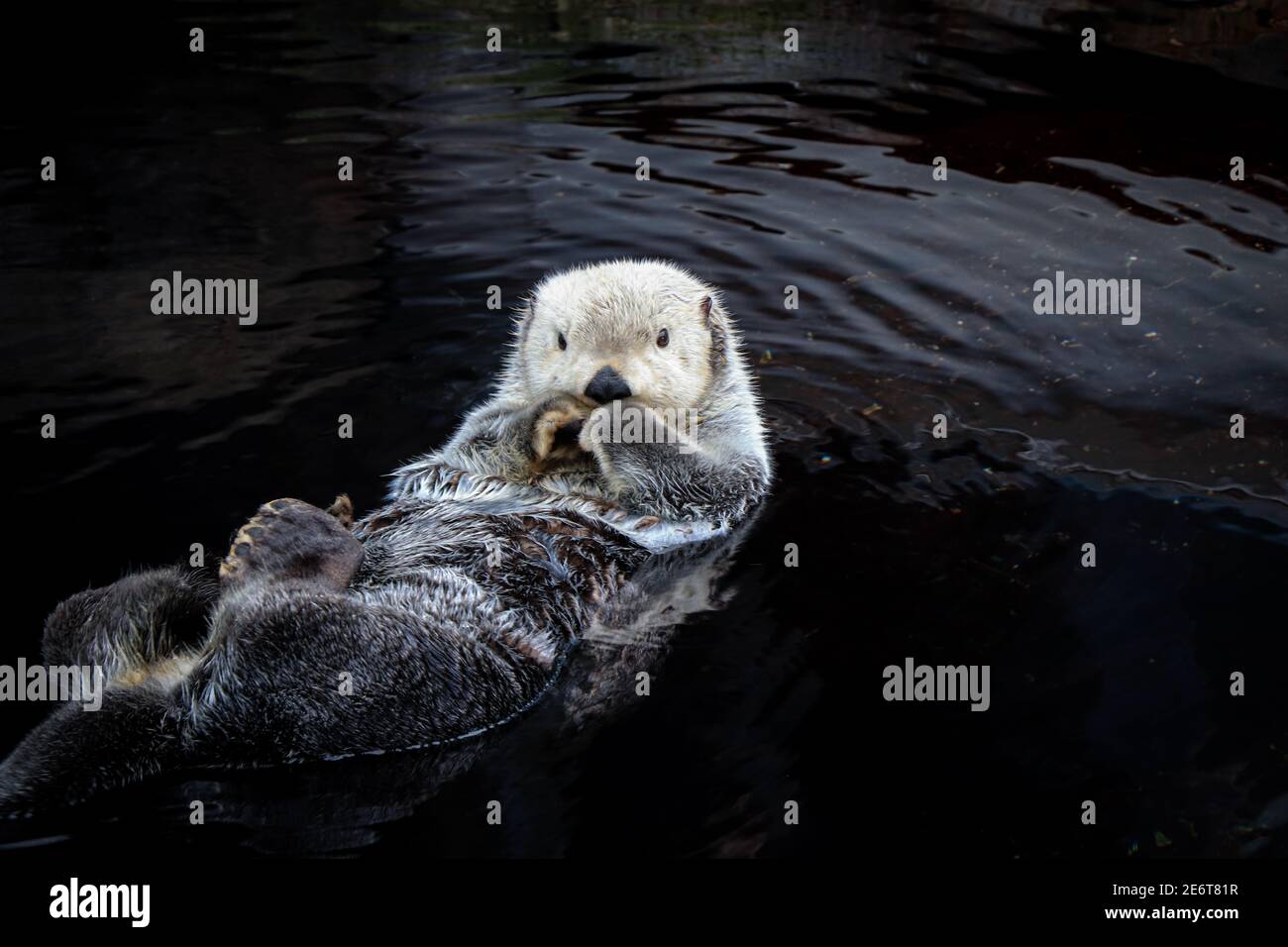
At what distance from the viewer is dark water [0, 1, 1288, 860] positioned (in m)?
3.28

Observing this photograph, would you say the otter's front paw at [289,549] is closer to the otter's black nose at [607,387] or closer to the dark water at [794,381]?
the dark water at [794,381]

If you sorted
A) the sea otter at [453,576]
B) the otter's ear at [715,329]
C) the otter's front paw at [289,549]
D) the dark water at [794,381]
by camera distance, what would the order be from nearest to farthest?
the sea otter at [453,576], the dark water at [794,381], the otter's front paw at [289,549], the otter's ear at [715,329]

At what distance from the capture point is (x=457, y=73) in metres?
11.5

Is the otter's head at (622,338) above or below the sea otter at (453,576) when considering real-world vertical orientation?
above

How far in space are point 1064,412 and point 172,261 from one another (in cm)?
544

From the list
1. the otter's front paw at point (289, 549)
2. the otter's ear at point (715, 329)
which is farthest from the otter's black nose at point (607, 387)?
the otter's front paw at point (289, 549)

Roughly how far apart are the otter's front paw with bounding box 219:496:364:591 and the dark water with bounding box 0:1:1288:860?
0.59 m

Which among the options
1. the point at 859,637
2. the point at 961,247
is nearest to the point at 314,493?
the point at 859,637

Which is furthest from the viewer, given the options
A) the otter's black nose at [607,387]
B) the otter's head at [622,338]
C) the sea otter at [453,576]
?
the otter's head at [622,338]

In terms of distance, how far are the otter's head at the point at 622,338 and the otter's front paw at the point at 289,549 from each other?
3.65 ft

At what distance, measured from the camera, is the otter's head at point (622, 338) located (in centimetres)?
434

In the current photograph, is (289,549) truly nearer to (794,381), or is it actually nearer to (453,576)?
(453,576)

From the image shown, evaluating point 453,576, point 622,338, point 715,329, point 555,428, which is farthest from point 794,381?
point 453,576

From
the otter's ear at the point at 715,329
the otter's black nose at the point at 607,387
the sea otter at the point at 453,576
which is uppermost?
the otter's ear at the point at 715,329
